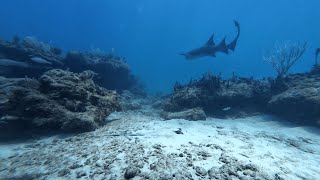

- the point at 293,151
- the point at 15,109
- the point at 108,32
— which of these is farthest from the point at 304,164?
the point at 108,32

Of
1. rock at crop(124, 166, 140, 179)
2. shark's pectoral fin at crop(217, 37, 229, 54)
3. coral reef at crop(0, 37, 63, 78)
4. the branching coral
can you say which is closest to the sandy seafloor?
rock at crop(124, 166, 140, 179)

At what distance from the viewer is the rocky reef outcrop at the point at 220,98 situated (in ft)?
33.3

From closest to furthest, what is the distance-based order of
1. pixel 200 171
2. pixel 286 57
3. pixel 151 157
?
pixel 200 171, pixel 151 157, pixel 286 57

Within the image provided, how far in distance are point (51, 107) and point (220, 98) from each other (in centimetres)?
661

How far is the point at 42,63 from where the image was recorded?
13.1m

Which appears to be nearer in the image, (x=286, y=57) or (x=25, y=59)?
(x=286, y=57)

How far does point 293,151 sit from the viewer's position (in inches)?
208

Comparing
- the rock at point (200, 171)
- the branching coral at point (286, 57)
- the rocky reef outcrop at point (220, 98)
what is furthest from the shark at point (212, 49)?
the rock at point (200, 171)

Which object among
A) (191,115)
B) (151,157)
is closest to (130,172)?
(151,157)

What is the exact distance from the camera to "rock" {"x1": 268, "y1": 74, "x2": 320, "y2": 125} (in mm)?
8602

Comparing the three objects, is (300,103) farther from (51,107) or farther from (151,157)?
(51,107)

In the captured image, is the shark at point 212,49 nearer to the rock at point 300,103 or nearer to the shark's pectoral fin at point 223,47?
the shark's pectoral fin at point 223,47

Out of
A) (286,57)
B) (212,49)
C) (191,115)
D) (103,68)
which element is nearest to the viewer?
(191,115)

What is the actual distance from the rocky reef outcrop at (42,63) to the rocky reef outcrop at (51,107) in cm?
471
